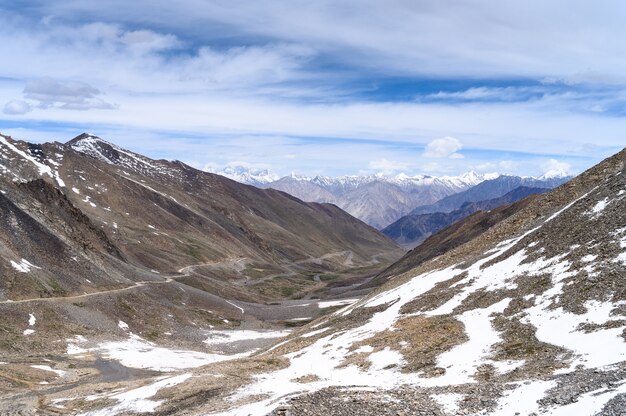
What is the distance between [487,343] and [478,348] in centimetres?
93

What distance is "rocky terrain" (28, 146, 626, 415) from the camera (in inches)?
995

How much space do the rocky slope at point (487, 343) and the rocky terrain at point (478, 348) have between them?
0.13 meters

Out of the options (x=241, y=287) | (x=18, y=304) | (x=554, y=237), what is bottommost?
(x=241, y=287)

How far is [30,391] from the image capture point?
51031 mm

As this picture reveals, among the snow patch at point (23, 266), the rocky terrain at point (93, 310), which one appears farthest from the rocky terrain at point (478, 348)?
the snow patch at point (23, 266)

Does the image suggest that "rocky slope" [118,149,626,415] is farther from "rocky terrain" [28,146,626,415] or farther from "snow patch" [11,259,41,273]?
"snow patch" [11,259,41,273]

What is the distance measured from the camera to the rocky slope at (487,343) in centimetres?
2511

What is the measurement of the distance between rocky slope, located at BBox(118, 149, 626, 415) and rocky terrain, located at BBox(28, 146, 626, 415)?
13cm

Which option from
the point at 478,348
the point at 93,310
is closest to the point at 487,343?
the point at 478,348

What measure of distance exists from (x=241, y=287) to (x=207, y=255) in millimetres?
30661

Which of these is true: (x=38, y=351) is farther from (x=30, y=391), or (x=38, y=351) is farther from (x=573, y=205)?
(x=573, y=205)

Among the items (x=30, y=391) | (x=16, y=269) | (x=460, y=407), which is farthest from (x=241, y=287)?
(x=460, y=407)

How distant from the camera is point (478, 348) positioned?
35.7m

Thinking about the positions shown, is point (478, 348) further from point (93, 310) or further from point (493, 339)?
point (93, 310)
